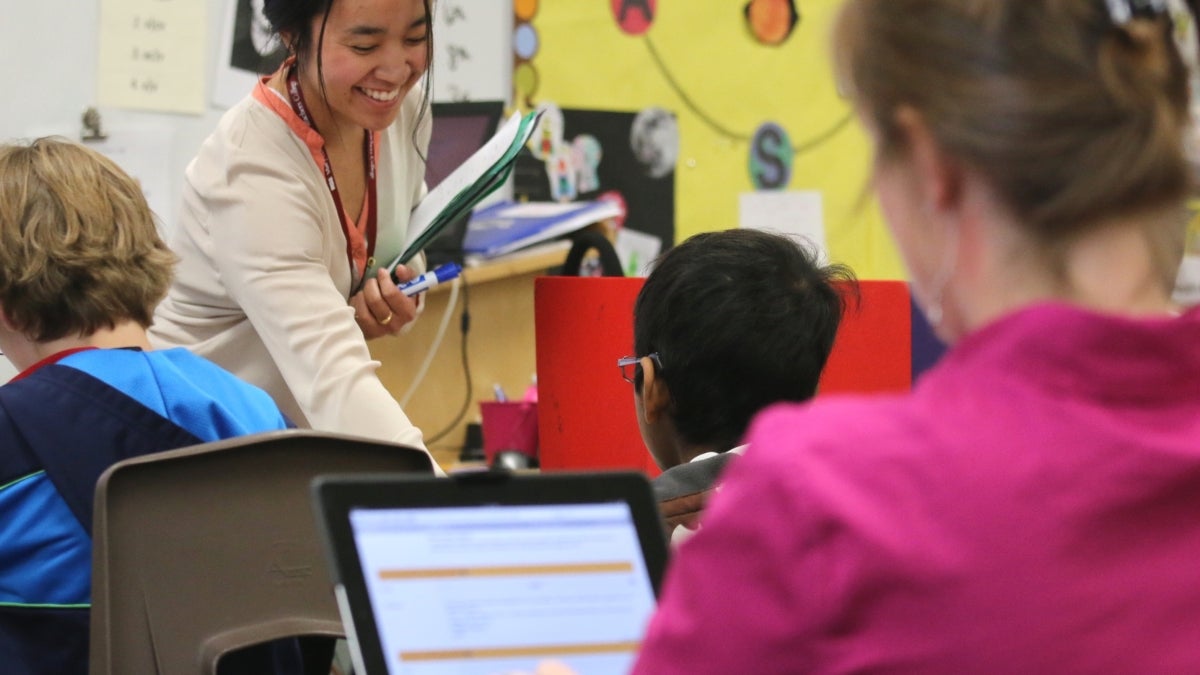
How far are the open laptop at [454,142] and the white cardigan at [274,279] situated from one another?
2.97 feet

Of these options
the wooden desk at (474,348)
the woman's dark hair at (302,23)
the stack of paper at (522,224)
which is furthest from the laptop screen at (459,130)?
the woman's dark hair at (302,23)

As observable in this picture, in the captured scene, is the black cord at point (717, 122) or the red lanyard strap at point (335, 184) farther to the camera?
the black cord at point (717, 122)

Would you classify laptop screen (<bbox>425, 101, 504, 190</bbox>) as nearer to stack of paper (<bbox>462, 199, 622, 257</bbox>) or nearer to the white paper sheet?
stack of paper (<bbox>462, 199, 622, 257</bbox>)

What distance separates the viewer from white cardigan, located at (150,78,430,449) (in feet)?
5.39

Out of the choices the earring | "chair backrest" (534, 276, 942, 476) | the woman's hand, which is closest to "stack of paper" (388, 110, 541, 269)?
the woman's hand

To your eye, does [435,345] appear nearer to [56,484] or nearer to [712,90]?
[712,90]

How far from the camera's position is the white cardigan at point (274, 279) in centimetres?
164

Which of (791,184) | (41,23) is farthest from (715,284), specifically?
(791,184)

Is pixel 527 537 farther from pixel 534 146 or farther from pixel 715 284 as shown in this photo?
pixel 534 146

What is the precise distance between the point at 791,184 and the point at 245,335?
1.82 meters

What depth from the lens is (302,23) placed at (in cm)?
171

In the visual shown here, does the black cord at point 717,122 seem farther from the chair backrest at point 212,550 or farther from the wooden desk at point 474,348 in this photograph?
the chair backrest at point 212,550

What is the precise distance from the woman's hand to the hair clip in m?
1.32

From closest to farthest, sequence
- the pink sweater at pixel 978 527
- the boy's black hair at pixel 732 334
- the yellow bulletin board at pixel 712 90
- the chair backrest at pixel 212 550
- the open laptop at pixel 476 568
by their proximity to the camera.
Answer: the pink sweater at pixel 978 527, the open laptop at pixel 476 568, the chair backrest at pixel 212 550, the boy's black hair at pixel 732 334, the yellow bulletin board at pixel 712 90
